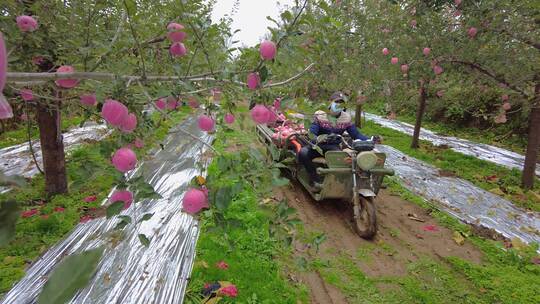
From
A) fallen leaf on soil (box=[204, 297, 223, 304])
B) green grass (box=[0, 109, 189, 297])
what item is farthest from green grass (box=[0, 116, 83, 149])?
fallen leaf on soil (box=[204, 297, 223, 304])

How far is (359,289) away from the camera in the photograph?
3.00 meters

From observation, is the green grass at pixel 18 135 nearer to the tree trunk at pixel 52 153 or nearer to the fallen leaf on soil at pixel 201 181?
the tree trunk at pixel 52 153

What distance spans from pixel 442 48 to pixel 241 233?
4.90 m

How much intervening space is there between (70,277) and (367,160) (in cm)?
392

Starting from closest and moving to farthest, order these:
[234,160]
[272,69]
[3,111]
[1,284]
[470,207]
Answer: [3,111]
[234,160]
[272,69]
[1,284]
[470,207]

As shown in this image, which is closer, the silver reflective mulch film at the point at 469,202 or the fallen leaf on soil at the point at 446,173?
the silver reflective mulch film at the point at 469,202

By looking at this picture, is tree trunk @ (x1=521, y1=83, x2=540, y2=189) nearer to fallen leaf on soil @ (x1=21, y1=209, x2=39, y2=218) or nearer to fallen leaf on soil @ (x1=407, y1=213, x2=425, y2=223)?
fallen leaf on soil @ (x1=407, y1=213, x2=425, y2=223)

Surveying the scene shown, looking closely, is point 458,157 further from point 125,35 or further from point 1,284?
point 1,284

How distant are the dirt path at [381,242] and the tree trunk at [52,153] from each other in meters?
3.19

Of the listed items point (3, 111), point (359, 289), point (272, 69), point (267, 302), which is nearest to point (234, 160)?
point (272, 69)

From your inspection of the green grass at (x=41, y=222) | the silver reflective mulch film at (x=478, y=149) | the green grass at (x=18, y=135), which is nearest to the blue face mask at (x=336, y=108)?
the green grass at (x=41, y=222)

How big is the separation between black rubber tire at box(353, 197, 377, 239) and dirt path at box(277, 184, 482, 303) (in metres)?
0.09

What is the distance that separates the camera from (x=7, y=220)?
370 mm

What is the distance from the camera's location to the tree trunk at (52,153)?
4.05m
